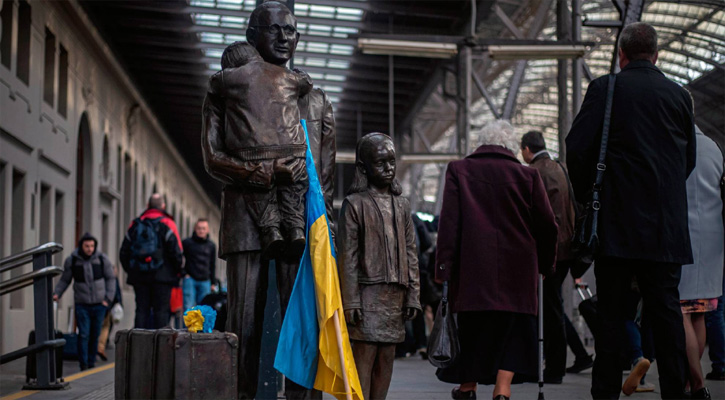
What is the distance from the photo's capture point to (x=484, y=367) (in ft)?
23.5

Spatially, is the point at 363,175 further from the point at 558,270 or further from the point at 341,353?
the point at 558,270

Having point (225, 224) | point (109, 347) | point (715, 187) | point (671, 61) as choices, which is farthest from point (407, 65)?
point (225, 224)

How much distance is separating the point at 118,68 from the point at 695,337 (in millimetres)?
23728

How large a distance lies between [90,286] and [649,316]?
10481 mm

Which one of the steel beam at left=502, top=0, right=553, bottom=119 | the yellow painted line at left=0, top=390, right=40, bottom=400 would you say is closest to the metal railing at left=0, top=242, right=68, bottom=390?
the yellow painted line at left=0, top=390, right=40, bottom=400

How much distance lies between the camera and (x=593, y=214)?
5969 millimetres

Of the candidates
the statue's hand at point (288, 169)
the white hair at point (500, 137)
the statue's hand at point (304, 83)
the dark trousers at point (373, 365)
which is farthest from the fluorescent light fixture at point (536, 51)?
the statue's hand at point (288, 169)

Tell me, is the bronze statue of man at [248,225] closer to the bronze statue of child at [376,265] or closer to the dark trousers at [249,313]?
the dark trousers at [249,313]

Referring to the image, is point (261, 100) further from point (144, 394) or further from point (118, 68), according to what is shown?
point (118, 68)

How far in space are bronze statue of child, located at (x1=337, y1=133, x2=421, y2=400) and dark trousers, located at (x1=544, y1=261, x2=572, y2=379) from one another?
2.94 m

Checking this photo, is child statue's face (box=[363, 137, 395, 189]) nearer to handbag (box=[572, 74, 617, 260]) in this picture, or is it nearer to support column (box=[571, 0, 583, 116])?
handbag (box=[572, 74, 617, 260])

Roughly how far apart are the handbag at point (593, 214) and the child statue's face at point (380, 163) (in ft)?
3.96

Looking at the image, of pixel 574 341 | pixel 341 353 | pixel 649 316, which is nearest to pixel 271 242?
pixel 341 353

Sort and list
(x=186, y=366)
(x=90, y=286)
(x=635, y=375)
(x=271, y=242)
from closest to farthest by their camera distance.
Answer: (x=186, y=366)
(x=271, y=242)
(x=635, y=375)
(x=90, y=286)
